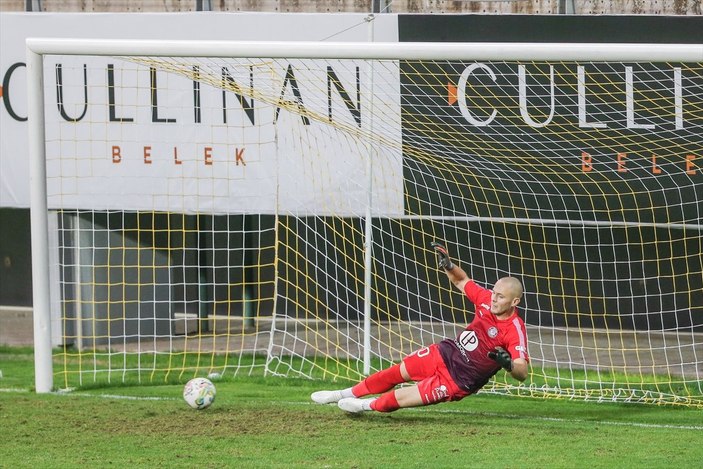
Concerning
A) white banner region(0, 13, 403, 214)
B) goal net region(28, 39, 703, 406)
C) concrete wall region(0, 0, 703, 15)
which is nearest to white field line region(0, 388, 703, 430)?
goal net region(28, 39, 703, 406)

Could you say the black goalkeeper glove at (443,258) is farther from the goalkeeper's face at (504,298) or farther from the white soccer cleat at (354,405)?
the white soccer cleat at (354,405)

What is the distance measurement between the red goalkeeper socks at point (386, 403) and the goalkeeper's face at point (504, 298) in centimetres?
94

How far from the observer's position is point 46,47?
9156mm

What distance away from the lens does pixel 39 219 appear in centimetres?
931

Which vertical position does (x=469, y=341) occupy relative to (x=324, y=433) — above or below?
above

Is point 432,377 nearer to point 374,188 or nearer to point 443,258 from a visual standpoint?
point 443,258

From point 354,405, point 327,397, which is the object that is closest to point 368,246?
point 327,397

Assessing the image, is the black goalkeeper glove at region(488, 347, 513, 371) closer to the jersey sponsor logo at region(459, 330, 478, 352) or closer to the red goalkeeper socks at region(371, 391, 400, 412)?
the jersey sponsor logo at region(459, 330, 478, 352)

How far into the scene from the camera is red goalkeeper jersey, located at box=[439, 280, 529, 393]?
7691 millimetres

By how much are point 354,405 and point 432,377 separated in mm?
623

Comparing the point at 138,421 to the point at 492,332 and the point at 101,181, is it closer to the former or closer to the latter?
the point at 492,332

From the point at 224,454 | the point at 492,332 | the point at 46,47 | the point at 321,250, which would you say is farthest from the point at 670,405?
the point at 46,47

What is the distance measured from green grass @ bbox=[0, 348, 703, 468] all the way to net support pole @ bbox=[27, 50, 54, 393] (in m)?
0.34

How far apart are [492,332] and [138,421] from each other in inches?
102
